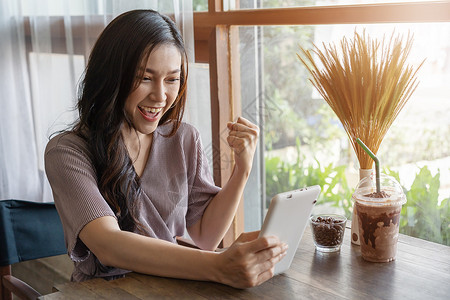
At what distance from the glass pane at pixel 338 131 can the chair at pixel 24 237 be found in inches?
31.0

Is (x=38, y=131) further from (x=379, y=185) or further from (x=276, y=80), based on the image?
(x=379, y=185)

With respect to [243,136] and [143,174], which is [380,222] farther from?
[143,174]

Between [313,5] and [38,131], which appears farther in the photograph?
[38,131]

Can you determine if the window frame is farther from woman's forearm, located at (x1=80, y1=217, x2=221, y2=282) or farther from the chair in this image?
woman's forearm, located at (x1=80, y1=217, x2=221, y2=282)

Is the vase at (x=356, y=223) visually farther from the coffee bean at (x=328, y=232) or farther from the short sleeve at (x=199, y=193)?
the short sleeve at (x=199, y=193)

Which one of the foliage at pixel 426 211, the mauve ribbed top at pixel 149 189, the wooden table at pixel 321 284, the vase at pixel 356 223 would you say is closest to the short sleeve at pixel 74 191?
the mauve ribbed top at pixel 149 189

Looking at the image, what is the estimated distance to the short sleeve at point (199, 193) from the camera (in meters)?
1.72

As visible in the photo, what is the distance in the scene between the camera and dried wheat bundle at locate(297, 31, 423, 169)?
1.39 m

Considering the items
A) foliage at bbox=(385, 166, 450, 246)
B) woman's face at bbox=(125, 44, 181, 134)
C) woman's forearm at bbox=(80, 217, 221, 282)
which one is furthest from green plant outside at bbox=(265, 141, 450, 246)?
woman's forearm at bbox=(80, 217, 221, 282)

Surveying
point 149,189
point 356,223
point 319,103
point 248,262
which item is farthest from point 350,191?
point 248,262

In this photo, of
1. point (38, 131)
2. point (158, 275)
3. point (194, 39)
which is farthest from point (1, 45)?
point (158, 275)

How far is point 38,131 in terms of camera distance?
2.78 m

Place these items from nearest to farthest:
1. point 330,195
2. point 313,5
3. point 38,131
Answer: point 313,5, point 330,195, point 38,131

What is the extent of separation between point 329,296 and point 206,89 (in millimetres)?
1180
